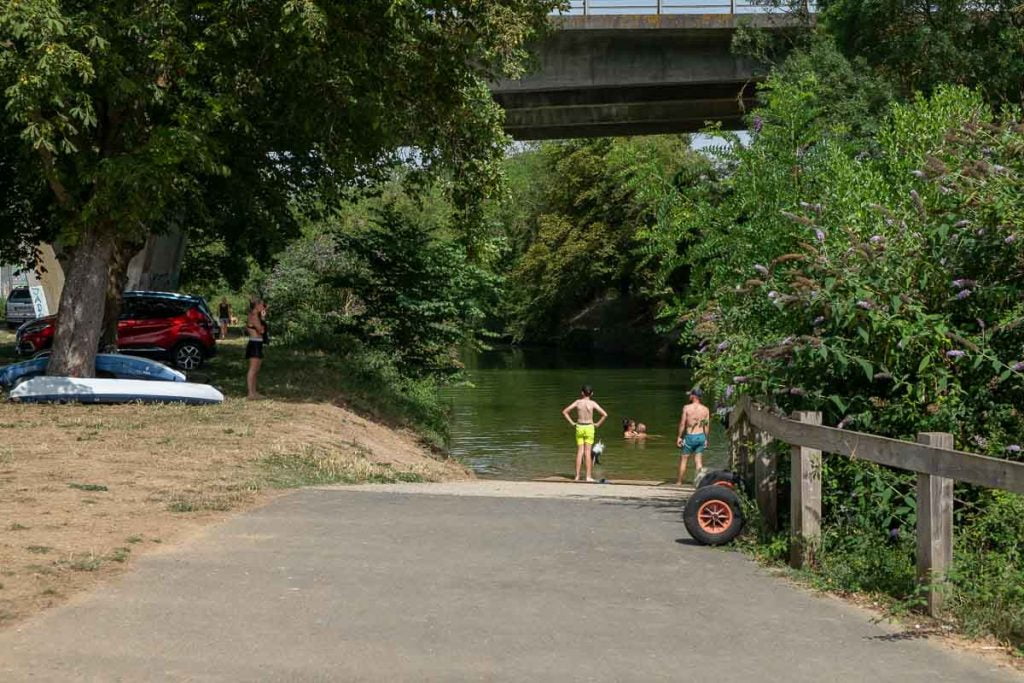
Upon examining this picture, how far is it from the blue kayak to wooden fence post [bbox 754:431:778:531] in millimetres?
15327

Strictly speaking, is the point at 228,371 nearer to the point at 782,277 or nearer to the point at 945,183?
the point at 782,277

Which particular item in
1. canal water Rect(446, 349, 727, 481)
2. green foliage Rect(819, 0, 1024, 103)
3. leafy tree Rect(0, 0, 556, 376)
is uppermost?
green foliage Rect(819, 0, 1024, 103)

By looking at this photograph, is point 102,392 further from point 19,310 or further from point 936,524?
point 19,310

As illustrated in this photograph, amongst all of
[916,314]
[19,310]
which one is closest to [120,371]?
[916,314]

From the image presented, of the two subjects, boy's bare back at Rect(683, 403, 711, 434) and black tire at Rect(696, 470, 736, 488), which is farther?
boy's bare back at Rect(683, 403, 711, 434)

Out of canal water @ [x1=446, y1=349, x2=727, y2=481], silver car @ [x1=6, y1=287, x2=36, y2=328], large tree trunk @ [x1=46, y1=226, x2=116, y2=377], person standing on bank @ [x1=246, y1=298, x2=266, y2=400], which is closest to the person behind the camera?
large tree trunk @ [x1=46, y1=226, x2=116, y2=377]

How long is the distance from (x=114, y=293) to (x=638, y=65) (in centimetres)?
2049

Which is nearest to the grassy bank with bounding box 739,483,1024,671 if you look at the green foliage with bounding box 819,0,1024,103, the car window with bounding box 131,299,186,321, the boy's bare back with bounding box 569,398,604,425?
the boy's bare back with bounding box 569,398,604,425

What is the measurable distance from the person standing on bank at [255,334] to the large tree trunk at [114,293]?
11.5 ft

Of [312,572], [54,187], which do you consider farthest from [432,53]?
[312,572]

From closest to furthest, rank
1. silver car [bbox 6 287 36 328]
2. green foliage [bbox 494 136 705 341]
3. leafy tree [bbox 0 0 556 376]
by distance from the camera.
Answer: leafy tree [bbox 0 0 556 376] < silver car [bbox 6 287 36 328] < green foliage [bbox 494 136 705 341]

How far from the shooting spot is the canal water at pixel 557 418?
93.9 ft

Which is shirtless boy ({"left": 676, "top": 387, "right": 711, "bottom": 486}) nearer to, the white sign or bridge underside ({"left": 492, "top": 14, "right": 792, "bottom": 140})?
bridge underside ({"left": 492, "top": 14, "right": 792, "bottom": 140})

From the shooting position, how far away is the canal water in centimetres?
2861
